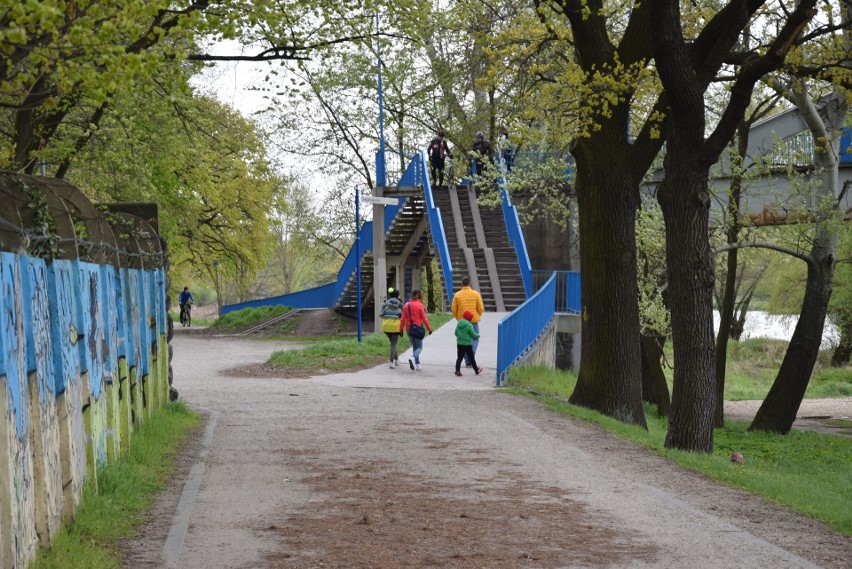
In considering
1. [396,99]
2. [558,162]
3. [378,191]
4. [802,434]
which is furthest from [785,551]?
[396,99]

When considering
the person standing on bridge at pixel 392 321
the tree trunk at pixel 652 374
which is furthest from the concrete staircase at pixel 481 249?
the person standing on bridge at pixel 392 321

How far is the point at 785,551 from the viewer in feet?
24.1

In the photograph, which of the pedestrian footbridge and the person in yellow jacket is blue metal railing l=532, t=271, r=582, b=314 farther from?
the person in yellow jacket

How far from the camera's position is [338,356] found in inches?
992

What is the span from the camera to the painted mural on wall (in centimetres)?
601

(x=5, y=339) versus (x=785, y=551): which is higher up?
(x=5, y=339)

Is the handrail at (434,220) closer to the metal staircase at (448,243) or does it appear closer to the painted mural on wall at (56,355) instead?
the metal staircase at (448,243)

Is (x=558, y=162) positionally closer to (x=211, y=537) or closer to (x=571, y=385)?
(x=571, y=385)

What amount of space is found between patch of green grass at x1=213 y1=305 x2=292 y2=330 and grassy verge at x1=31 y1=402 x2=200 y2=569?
111ft

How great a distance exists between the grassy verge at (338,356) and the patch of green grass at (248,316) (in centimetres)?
1945

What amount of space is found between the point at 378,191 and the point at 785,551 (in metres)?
27.9

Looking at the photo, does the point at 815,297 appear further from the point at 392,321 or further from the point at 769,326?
the point at 769,326

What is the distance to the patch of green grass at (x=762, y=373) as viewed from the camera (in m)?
41.0

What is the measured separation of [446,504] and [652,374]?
743 inches
